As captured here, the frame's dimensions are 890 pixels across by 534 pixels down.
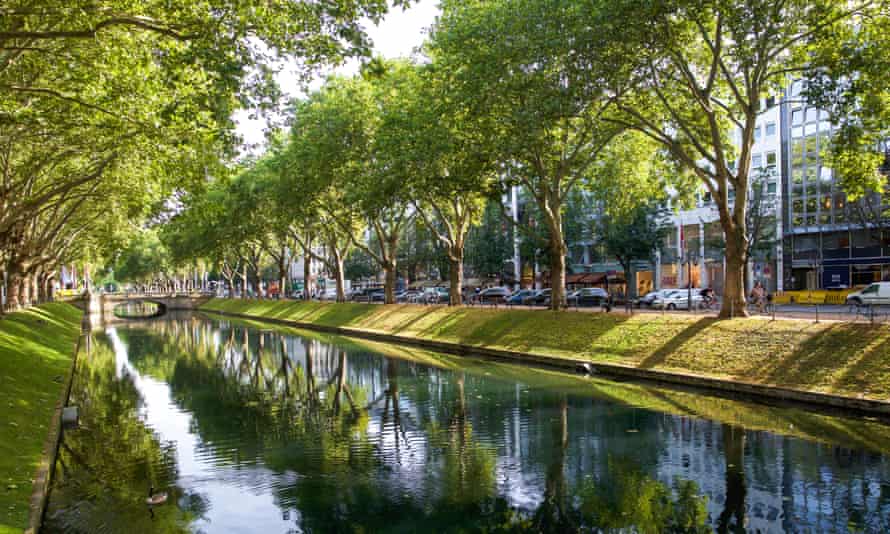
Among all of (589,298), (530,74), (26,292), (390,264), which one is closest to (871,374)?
(530,74)

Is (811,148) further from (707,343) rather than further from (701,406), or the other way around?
(701,406)

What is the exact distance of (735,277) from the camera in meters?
28.0

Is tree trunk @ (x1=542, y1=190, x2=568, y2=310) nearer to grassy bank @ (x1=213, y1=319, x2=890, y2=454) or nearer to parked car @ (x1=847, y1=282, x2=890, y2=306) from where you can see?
grassy bank @ (x1=213, y1=319, x2=890, y2=454)

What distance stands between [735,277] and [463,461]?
17.0m

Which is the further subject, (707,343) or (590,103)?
(707,343)

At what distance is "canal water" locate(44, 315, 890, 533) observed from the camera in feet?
40.0

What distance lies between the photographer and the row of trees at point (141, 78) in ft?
51.5

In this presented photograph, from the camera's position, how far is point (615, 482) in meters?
14.0

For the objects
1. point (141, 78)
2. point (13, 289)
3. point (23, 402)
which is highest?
point (141, 78)

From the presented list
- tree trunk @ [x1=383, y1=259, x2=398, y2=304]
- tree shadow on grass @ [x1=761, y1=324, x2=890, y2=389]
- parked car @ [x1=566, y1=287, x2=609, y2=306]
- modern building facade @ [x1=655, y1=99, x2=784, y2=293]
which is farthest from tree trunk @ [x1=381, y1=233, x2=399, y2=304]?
tree shadow on grass @ [x1=761, y1=324, x2=890, y2=389]

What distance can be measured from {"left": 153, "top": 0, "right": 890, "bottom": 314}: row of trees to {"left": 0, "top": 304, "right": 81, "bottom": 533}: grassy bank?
7.83 metres

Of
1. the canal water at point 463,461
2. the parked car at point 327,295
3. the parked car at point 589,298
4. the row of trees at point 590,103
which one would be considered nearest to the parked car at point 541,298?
the parked car at point 589,298

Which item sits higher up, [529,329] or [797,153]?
[797,153]

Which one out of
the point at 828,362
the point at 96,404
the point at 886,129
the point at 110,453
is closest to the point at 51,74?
the point at 96,404
